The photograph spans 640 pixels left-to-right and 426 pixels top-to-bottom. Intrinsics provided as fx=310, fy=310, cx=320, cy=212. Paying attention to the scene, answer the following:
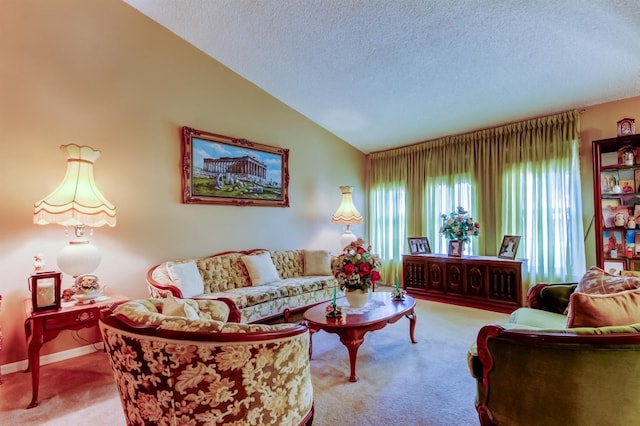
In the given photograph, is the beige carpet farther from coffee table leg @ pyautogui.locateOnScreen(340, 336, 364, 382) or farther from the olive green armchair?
the olive green armchair

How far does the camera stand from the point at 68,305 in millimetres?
2469

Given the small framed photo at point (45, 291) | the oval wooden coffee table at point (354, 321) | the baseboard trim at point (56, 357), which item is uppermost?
the small framed photo at point (45, 291)

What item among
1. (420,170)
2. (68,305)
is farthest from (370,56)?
(68,305)

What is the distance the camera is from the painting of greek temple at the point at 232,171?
3.89m

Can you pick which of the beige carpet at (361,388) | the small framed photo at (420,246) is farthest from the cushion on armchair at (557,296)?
the small framed photo at (420,246)

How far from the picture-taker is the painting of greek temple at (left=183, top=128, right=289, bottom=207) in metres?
3.89

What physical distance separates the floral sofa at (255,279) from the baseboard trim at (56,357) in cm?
77

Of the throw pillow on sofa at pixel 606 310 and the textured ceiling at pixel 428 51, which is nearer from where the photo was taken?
the throw pillow on sofa at pixel 606 310

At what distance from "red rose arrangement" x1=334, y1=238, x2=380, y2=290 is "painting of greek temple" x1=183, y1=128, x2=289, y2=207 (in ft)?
6.95

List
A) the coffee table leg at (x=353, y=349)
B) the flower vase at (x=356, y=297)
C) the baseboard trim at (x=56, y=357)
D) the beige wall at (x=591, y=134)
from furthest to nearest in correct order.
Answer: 1. the beige wall at (x=591, y=134)
2. the flower vase at (x=356, y=297)
3. the baseboard trim at (x=56, y=357)
4. the coffee table leg at (x=353, y=349)

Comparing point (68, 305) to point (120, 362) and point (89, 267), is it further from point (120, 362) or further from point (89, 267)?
point (120, 362)

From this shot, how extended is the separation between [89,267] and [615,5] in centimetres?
481

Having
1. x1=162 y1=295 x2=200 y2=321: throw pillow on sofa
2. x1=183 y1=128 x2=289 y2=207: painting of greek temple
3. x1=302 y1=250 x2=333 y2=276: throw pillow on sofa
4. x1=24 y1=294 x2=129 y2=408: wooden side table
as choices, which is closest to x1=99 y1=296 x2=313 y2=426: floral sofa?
x1=162 y1=295 x2=200 y2=321: throw pillow on sofa

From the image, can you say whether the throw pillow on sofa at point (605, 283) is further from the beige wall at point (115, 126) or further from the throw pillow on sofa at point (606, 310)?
the beige wall at point (115, 126)
